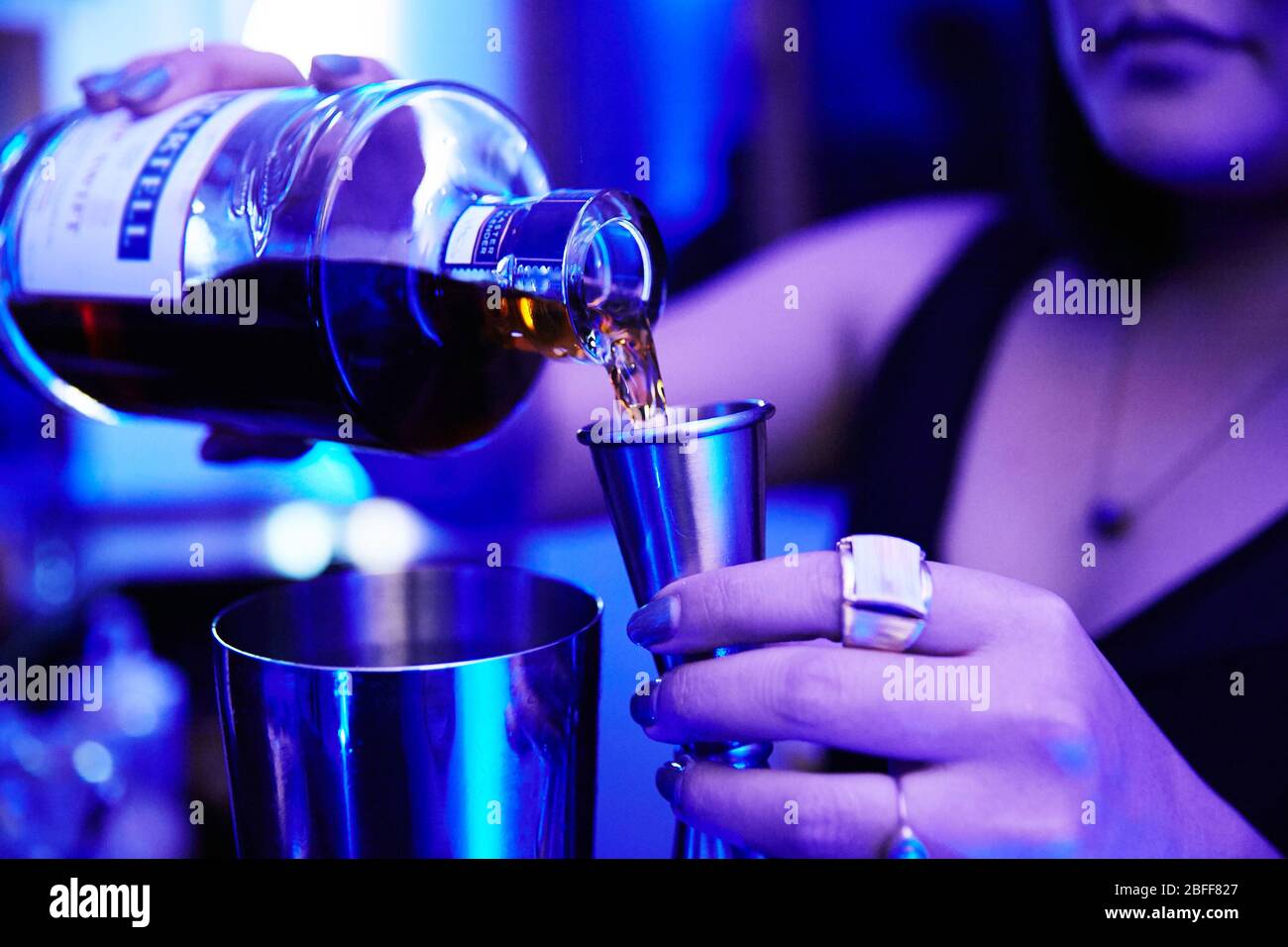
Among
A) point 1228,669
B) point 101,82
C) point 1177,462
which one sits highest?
point 101,82

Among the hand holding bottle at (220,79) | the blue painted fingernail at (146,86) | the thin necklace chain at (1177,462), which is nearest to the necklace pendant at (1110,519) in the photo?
the thin necklace chain at (1177,462)

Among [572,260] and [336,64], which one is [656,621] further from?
[336,64]

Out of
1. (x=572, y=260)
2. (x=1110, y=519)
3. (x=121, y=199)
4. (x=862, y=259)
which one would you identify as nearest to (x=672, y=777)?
(x=572, y=260)

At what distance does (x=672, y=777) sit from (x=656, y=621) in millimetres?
70

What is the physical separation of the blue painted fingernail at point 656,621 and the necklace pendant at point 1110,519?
48 cm

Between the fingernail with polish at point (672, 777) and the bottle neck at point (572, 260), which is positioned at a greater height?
the bottle neck at point (572, 260)

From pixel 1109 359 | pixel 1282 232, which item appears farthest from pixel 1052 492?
pixel 1282 232

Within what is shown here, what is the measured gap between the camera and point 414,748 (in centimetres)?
37

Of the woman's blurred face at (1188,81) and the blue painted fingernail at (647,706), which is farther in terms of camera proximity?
the woman's blurred face at (1188,81)

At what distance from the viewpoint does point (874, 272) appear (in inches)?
38.9

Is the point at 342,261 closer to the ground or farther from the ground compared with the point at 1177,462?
farther from the ground

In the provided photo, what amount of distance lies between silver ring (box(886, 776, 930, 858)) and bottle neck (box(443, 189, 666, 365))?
22 cm

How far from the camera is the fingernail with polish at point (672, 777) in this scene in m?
0.44

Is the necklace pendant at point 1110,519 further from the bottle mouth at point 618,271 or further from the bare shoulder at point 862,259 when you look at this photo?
the bottle mouth at point 618,271
